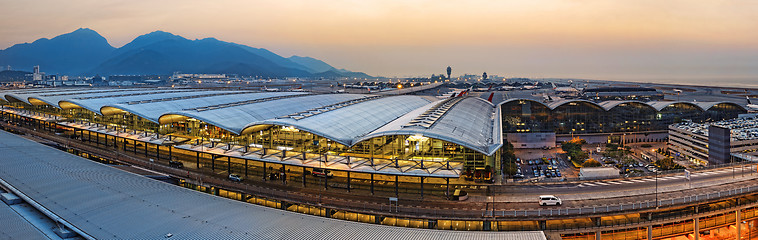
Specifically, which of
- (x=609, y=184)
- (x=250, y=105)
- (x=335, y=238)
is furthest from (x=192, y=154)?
(x=609, y=184)

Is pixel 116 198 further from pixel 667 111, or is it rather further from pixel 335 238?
pixel 667 111

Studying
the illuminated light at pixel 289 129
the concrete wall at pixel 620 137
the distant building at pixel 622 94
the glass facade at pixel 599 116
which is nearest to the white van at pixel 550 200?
the illuminated light at pixel 289 129

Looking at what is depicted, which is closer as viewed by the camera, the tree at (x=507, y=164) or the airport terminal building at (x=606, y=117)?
A: the tree at (x=507, y=164)

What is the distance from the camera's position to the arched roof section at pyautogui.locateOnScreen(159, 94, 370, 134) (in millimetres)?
33669

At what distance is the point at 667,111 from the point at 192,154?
205 ft

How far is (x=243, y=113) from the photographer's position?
129 feet

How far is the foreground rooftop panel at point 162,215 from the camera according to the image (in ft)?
57.7

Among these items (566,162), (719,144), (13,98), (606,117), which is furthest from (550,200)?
(13,98)


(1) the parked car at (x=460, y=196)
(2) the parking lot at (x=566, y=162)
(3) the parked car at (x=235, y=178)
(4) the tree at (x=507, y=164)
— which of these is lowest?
(2) the parking lot at (x=566, y=162)

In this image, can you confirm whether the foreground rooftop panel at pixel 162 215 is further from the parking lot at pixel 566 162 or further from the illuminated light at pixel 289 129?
the parking lot at pixel 566 162

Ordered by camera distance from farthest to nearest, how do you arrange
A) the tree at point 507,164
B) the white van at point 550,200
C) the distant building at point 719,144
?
the distant building at point 719,144 → the tree at point 507,164 → the white van at point 550,200

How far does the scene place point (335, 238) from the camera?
17422 millimetres

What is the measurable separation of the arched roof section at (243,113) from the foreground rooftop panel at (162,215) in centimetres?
828

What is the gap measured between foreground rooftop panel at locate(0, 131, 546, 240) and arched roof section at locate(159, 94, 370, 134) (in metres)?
8.28
